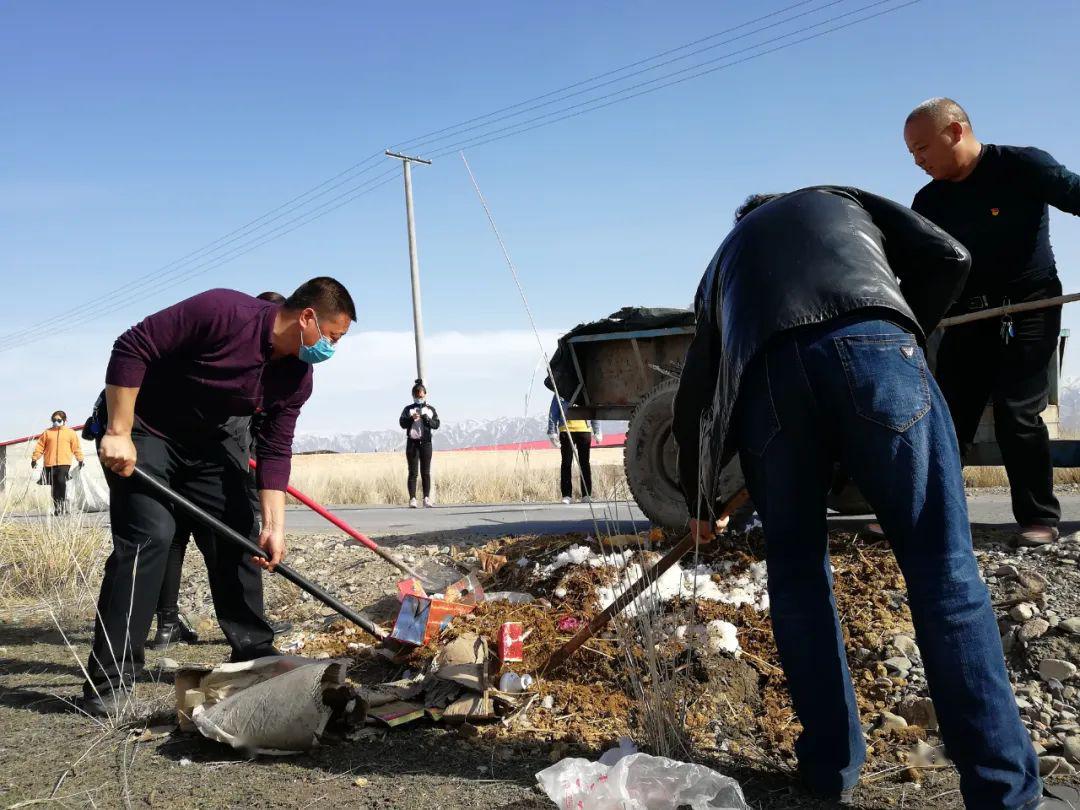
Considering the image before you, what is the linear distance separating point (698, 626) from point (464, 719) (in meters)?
1.09

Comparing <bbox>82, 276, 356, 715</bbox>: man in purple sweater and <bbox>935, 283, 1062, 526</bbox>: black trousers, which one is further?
<bbox>935, 283, 1062, 526</bbox>: black trousers

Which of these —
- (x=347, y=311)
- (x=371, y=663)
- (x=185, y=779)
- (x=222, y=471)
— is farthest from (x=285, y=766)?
(x=347, y=311)

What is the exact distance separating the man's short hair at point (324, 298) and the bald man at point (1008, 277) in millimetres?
2694

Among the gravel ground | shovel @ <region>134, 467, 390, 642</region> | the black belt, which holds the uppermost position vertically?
the black belt

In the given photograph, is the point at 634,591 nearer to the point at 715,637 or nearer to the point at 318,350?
the point at 715,637

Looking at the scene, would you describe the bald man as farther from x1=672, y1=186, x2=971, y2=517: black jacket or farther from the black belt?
x1=672, y1=186, x2=971, y2=517: black jacket

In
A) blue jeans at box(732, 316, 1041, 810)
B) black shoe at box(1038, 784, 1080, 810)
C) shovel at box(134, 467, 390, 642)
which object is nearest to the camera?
blue jeans at box(732, 316, 1041, 810)

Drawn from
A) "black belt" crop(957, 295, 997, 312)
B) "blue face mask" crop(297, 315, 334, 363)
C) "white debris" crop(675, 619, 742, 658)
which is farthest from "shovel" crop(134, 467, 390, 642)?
"black belt" crop(957, 295, 997, 312)

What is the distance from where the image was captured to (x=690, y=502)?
282 cm

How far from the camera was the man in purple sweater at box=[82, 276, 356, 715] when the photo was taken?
3398 mm

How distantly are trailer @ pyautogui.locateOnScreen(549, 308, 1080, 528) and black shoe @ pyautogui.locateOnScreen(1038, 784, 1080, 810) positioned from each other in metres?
2.50

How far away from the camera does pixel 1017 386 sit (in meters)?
4.25

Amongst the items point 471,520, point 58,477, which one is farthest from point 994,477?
point 58,477

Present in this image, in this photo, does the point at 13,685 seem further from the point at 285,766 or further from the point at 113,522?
the point at 285,766
